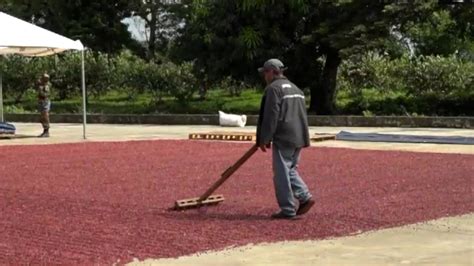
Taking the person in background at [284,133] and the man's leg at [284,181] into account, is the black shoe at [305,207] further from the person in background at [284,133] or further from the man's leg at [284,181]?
the man's leg at [284,181]

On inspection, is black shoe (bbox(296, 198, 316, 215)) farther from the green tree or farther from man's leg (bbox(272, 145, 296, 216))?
the green tree

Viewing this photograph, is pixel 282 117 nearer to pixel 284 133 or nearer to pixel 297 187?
pixel 284 133

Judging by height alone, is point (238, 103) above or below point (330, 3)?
below

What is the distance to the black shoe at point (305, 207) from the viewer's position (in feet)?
31.4

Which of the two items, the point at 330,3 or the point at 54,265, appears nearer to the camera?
the point at 54,265

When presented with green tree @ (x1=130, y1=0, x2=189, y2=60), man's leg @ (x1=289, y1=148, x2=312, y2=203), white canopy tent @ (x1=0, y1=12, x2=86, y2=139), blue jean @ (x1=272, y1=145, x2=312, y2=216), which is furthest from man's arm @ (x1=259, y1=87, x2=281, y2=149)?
green tree @ (x1=130, y1=0, x2=189, y2=60)

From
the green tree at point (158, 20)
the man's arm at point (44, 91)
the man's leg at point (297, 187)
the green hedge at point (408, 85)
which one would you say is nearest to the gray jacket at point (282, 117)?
the man's leg at point (297, 187)

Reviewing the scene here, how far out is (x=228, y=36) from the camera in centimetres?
3141

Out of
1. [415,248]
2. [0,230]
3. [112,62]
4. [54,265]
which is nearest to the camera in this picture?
[54,265]

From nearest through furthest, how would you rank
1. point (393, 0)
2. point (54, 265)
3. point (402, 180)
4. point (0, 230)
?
point (54, 265), point (0, 230), point (402, 180), point (393, 0)

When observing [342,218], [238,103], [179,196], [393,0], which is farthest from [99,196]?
[238,103]

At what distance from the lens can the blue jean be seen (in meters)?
9.48

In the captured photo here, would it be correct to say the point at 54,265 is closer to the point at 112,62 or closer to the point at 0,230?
the point at 0,230

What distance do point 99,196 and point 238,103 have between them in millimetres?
23071
